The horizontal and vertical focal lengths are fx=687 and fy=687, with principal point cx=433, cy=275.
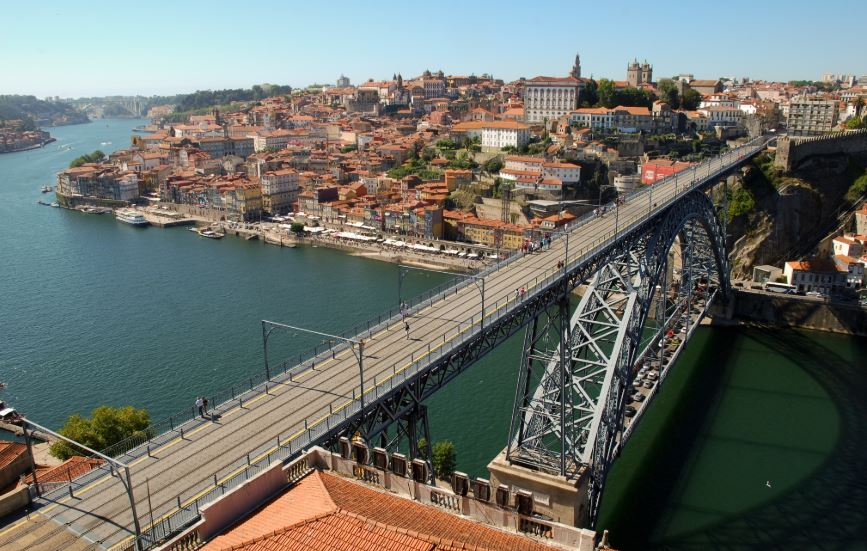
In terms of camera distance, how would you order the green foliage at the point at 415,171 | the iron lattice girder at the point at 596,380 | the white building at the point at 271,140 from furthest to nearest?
1. the white building at the point at 271,140
2. the green foliage at the point at 415,171
3. the iron lattice girder at the point at 596,380

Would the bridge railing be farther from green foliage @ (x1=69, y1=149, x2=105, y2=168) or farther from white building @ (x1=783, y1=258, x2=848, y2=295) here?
green foliage @ (x1=69, y1=149, x2=105, y2=168)

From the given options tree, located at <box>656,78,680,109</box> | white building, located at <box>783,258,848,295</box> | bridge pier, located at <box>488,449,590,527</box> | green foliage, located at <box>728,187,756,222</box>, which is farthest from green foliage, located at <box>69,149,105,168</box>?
bridge pier, located at <box>488,449,590,527</box>

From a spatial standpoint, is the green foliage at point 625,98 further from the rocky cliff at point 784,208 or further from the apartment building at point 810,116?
the rocky cliff at point 784,208

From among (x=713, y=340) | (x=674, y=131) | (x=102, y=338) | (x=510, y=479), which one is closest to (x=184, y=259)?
(x=102, y=338)

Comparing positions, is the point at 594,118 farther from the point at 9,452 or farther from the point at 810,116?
the point at 9,452

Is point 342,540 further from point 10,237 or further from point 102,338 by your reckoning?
point 10,237

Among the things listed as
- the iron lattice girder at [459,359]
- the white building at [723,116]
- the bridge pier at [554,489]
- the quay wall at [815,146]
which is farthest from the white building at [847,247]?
the bridge pier at [554,489]

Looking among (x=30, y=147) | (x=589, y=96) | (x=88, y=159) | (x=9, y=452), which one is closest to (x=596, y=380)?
(x=9, y=452)
